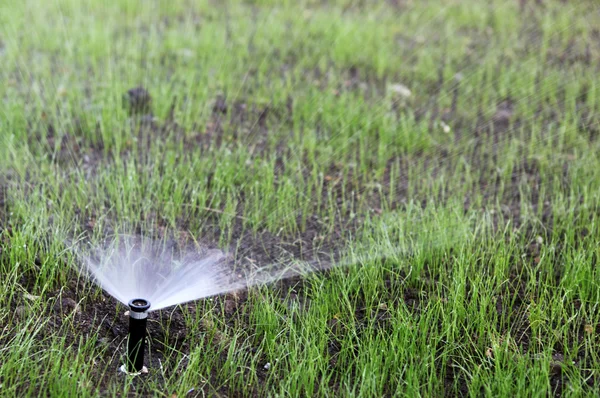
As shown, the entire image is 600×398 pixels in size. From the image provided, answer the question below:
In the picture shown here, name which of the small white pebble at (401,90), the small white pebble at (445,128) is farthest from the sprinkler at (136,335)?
the small white pebble at (401,90)

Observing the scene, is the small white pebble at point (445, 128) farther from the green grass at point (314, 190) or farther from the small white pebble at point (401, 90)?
the small white pebble at point (401, 90)

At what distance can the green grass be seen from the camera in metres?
2.86

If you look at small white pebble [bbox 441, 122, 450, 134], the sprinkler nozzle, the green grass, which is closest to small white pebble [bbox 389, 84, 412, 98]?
the green grass

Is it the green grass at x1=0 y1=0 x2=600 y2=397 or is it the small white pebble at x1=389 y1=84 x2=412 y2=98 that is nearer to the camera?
the green grass at x1=0 y1=0 x2=600 y2=397

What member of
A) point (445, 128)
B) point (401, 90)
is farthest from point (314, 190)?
point (401, 90)

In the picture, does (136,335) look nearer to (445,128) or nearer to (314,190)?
(314,190)

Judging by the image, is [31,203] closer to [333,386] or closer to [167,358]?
[167,358]

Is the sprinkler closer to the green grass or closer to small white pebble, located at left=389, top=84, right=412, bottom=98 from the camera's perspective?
the green grass

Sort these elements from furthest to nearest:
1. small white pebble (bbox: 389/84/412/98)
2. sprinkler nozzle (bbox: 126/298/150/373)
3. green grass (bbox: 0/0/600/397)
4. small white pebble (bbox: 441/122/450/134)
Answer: small white pebble (bbox: 389/84/412/98) < small white pebble (bbox: 441/122/450/134) < green grass (bbox: 0/0/600/397) < sprinkler nozzle (bbox: 126/298/150/373)

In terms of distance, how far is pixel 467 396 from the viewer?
279cm

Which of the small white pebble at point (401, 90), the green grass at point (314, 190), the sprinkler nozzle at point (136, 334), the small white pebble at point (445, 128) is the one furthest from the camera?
the small white pebble at point (401, 90)

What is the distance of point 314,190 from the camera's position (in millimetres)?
4258

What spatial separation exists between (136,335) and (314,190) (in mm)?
1823

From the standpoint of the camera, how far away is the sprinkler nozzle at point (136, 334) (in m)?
2.58
